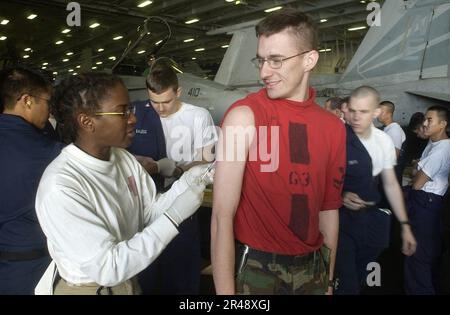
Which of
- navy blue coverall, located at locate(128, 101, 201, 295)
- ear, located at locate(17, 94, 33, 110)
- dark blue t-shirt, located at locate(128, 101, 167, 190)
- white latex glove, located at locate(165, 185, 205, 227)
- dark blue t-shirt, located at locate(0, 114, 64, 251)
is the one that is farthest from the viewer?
dark blue t-shirt, located at locate(128, 101, 167, 190)

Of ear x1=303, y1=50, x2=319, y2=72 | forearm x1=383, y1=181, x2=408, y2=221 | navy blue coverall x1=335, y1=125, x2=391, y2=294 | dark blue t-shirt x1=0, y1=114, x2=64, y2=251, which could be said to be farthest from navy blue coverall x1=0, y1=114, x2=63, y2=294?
forearm x1=383, y1=181, x2=408, y2=221

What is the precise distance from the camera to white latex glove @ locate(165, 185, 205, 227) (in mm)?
804

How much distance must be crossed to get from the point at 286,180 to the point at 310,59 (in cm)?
30

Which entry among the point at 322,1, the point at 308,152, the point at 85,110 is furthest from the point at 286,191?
the point at 322,1

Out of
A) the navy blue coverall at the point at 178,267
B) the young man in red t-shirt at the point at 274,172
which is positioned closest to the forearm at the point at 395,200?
the young man in red t-shirt at the point at 274,172

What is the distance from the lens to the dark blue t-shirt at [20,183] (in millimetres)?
983

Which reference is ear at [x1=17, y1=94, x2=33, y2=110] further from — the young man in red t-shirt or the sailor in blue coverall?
the young man in red t-shirt

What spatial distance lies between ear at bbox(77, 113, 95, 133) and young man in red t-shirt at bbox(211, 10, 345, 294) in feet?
0.99

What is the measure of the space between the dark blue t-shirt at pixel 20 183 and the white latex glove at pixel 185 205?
43 cm

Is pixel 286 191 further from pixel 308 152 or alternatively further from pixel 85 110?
pixel 85 110

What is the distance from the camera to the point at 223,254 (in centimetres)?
81

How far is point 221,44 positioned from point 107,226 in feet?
31.3

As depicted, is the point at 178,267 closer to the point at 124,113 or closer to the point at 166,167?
the point at 166,167

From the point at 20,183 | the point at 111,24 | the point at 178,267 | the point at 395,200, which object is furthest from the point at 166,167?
the point at 111,24
